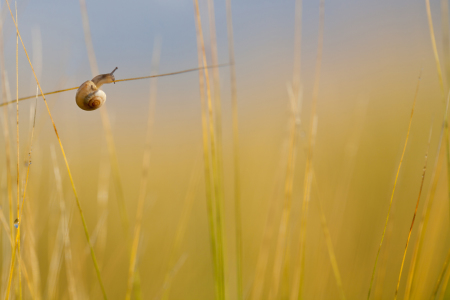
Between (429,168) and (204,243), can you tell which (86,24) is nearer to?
(204,243)

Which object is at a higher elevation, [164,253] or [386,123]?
[386,123]

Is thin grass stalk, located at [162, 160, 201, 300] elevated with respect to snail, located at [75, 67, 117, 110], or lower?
lower

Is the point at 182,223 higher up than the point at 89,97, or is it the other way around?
the point at 89,97

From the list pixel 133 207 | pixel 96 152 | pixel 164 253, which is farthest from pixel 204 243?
pixel 96 152

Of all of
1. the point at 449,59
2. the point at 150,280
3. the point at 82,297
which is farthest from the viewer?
the point at 150,280

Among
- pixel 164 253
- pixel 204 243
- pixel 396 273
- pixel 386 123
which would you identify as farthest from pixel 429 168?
pixel 164 253

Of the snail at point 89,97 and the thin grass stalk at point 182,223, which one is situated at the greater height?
the snail at point 89,97

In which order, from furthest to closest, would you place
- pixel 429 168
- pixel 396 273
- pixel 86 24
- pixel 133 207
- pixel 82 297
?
pixel 133 207 → pixel 429 168 → pixel 396 273 → pixel 82 297 → pixel 86 24

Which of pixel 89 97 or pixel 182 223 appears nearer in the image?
pixel 89 97

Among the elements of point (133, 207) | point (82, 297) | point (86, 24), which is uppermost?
point (86, 24)

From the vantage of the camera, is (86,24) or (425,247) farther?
(425,247)
